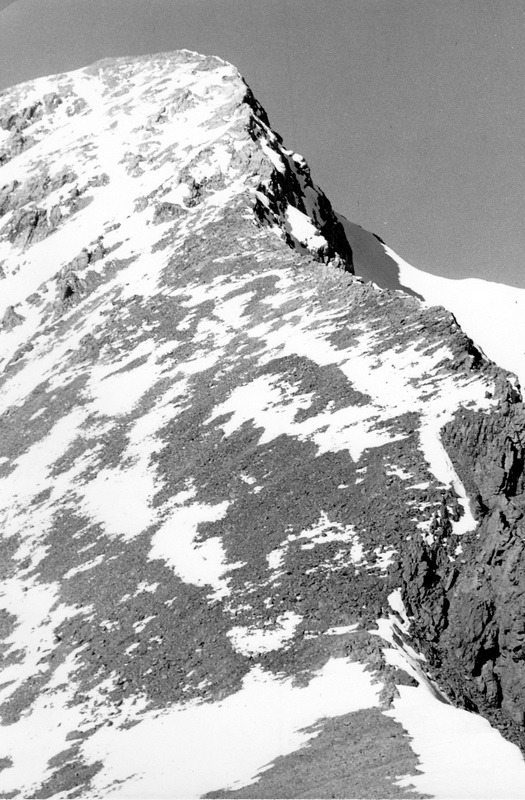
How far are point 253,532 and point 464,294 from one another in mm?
80568

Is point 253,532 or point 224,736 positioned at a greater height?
point 253,532

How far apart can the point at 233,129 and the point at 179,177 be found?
10.1 metres

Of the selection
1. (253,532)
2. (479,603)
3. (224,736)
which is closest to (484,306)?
(253,532)

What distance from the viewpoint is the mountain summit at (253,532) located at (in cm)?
3825

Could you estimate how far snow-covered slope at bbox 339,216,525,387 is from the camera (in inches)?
4326

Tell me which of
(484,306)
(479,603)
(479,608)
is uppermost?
(479,603)

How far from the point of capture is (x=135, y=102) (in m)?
125

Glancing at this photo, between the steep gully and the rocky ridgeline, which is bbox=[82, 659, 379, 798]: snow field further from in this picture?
the rocky ridgeline

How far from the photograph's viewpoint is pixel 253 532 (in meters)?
52.8

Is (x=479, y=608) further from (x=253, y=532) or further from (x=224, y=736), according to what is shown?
(x=253, y=532)

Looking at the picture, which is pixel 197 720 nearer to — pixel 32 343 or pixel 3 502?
pixel 3 502

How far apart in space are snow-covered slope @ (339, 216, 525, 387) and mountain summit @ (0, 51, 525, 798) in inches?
1007

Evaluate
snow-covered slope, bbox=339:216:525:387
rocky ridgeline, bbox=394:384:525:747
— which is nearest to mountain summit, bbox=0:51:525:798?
rocky ridgeline, bbox=394:384:525:747

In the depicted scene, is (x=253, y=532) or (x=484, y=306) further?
(x=484, y=306)
